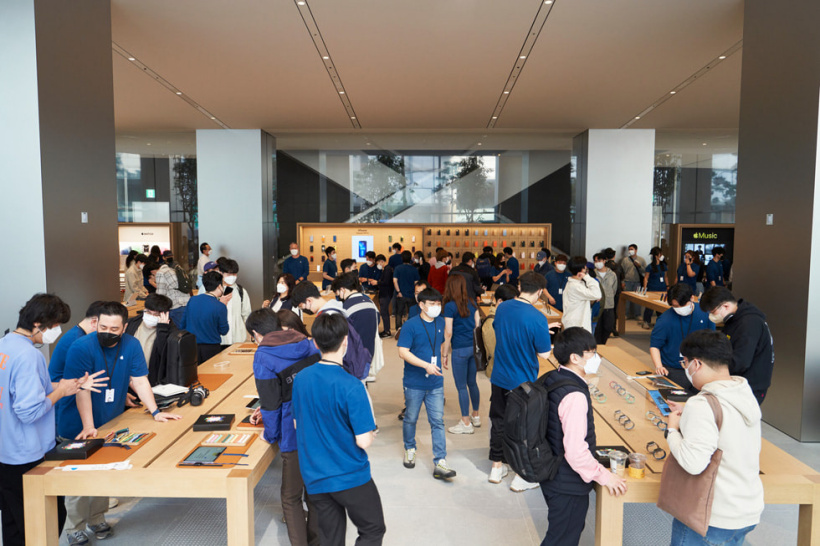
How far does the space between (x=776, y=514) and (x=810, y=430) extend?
190cm

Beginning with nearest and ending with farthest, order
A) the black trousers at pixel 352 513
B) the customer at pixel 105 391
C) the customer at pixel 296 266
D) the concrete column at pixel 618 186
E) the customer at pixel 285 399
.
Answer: the black trousers at pixel 352 513 → the customer at pixel 285 399 → the customer at pixel 105 391 → the customer at pixel 296 266 → the concrete column at pixel 618 186

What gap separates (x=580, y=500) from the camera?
291 centimetres

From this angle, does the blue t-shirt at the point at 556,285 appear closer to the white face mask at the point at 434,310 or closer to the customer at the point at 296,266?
the white face mask at the point at 434,310

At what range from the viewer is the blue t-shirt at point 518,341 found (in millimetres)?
4230

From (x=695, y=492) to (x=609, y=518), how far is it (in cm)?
58

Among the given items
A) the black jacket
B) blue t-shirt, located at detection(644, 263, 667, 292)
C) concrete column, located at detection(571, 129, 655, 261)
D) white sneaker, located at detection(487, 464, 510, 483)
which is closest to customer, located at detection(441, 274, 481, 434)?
white sneaker, located at detection(487, 464, 510, 483)

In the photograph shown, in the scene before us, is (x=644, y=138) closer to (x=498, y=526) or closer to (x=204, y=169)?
(x=204, y=169)

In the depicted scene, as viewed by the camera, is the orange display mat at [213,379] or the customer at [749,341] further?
the orange display mat at [213,379]

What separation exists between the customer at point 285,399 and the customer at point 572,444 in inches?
56.1

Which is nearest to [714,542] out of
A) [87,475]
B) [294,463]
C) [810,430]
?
[294,463]

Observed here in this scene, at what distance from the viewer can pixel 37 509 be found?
294cm

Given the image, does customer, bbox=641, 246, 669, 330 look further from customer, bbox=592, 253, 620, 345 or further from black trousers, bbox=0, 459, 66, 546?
black trousers, bbox=0, 459, 66, 546

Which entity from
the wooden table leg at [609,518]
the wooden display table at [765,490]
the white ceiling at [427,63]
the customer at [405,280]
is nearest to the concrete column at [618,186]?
the white ceiling at [427,63]

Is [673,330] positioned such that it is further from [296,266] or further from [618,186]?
[618,186]
